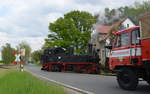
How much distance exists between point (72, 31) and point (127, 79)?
49.4 m

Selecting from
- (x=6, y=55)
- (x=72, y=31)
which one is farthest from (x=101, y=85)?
(x=6, y=55)

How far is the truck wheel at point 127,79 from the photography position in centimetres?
1262

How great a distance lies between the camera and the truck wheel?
1262cm

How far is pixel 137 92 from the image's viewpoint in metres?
12.2

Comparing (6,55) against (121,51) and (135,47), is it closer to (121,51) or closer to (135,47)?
(121,51)

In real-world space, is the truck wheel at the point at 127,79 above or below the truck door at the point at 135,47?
below

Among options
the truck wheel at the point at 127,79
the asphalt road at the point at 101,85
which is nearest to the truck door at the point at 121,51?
the truck wheel at the point at 127,79

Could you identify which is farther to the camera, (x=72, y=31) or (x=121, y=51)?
(x=72, y=31)

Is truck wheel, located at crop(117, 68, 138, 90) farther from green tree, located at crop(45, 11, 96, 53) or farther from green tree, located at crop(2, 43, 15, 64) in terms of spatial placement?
green tree, located at crop(2, 43, 15, 64)

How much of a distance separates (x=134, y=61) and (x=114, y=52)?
1.93 metres

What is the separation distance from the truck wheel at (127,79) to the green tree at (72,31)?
153ft

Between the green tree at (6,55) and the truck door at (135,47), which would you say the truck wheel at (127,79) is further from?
the green tree at (6,55)

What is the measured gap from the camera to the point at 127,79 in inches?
511

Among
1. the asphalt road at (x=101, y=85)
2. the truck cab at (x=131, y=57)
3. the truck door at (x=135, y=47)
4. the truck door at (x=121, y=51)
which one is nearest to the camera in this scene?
the truck cab at (x=131, y=57)
